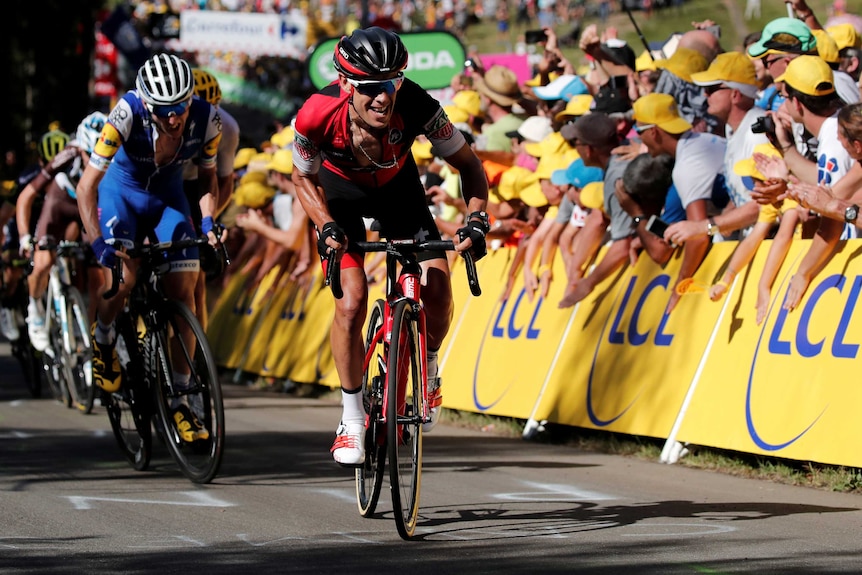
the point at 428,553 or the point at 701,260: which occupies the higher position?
the point at 701,260

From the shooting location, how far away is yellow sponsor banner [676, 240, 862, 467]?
302 inches

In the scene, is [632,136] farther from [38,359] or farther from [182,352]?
[38,359]

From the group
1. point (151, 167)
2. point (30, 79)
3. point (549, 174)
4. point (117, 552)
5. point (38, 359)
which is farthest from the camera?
point (30, 79)

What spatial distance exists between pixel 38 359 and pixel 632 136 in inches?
241

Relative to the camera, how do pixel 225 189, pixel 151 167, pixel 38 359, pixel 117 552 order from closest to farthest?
pixel 117 552
pixel 151 167
pixel 225 189
pixel 38 359

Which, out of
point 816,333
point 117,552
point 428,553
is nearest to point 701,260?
point 816,333

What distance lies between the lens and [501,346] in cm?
1120

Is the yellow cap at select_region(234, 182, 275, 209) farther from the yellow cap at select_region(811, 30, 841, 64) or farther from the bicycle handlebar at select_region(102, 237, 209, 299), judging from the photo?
the yellow cap at select_region(811, 30, 841, 64)

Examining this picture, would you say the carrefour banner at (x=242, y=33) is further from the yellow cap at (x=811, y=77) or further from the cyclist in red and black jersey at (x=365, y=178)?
the cyclist in red and black jersey at (x=365, y=178)

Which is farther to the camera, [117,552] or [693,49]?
[693,49]

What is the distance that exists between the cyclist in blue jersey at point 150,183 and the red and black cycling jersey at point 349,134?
1.84 m

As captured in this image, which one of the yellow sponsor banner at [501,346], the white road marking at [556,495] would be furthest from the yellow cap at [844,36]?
the white road marking at [556,495]

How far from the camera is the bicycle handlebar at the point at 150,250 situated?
8352 millimetres

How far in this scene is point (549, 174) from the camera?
1111 centimetres
